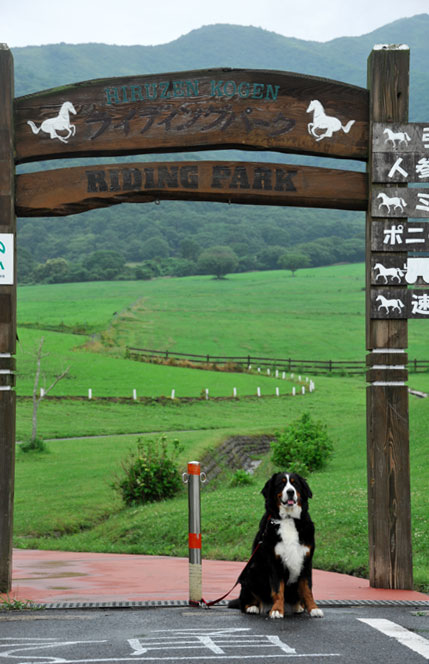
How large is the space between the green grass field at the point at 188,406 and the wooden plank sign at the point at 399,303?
3.27 metres

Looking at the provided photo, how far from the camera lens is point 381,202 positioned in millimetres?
9422

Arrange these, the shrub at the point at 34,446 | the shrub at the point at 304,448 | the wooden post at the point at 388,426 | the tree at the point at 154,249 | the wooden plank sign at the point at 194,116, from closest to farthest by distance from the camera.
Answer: the wooden post at the point at 388,426
the wooden plank sign at the point at 194,116
the shrub at the point at 304,448
the shrub at the point at 34,446
the tree at the point at 154,249

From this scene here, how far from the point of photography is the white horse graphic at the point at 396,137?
945 cm

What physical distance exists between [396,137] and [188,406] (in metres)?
43.9

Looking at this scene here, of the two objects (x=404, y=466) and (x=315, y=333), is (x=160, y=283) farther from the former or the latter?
(x=404, y=466)

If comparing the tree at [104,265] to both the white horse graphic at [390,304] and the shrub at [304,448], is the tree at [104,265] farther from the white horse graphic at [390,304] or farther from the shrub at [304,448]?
the white horse graphic at [390,304]

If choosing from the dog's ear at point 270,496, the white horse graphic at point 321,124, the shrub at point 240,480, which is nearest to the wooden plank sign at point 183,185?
the white horse graphic at point 321,124

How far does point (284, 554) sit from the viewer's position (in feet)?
23.5

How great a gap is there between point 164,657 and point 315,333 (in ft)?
288

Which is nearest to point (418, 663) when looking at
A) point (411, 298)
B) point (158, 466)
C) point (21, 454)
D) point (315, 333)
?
point (411, 298)

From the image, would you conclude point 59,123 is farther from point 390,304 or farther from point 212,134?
point 390,304

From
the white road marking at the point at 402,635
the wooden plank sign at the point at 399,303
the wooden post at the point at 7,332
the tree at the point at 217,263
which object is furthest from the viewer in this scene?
the tree at the point at 217,263

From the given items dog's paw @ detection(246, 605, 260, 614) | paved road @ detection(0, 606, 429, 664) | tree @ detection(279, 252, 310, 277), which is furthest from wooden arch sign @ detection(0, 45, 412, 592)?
tree @ detection(279, 252, 310, 277)

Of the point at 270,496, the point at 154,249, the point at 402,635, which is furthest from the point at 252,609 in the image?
the point at 154,249
